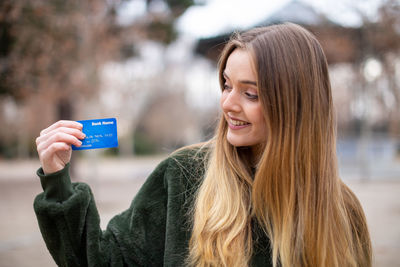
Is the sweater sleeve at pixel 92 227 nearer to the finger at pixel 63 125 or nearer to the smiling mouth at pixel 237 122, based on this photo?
the finger at pixel 63 125

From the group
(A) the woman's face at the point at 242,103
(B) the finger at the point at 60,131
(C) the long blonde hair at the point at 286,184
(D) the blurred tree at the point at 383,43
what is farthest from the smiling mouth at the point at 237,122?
(D) the blurred tree at the point at 383,43

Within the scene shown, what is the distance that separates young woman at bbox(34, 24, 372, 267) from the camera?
165 centimetres

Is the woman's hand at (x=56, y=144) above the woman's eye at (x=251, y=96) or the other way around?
the other way around

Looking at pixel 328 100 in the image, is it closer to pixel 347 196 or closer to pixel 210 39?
pixel 347 196

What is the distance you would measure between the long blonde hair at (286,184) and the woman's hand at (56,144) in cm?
64

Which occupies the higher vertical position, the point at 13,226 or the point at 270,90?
the point at 270,90

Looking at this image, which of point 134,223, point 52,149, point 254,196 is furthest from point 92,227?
point 254,196

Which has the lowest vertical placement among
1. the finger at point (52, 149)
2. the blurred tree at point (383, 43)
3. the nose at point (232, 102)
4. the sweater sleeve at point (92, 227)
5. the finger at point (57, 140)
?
the sweater sleeve at point (92, 227)

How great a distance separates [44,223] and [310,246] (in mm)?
1163

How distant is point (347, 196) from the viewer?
6.41 feet

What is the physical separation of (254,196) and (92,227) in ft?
2.41

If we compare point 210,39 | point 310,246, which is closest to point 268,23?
point 310,246

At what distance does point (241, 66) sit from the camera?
67.7 inches

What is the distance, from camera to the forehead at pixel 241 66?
1695mm
